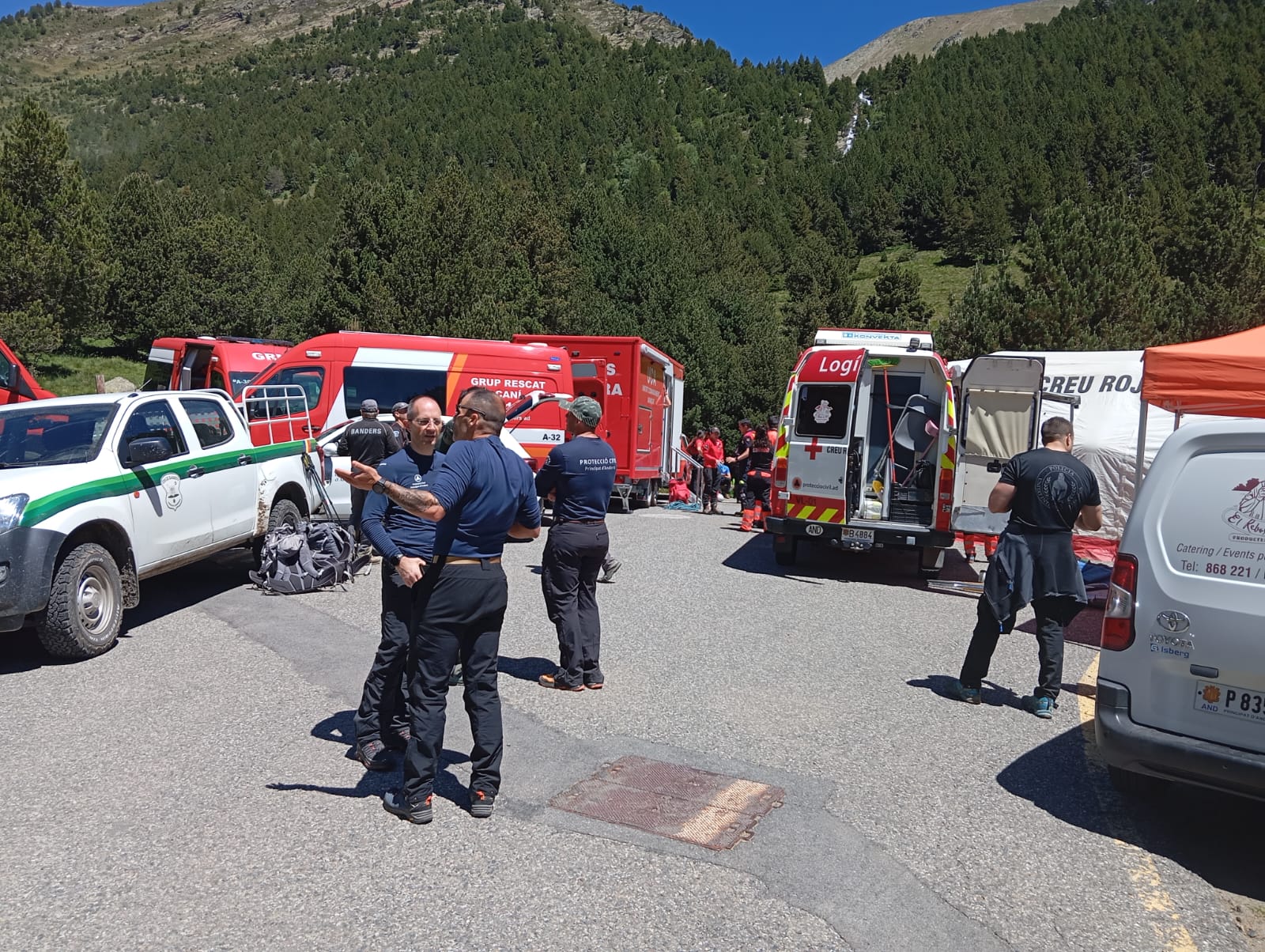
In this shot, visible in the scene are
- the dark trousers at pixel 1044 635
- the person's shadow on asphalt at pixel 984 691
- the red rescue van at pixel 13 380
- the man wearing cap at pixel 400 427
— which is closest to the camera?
the dark trousers at pixel 1044 635

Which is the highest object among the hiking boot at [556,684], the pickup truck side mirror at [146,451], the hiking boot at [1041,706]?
the pickup truck side mirror at [146,451]

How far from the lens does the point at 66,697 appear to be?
20.1ft

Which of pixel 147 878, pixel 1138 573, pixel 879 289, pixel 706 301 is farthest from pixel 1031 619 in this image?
pixel 879 289

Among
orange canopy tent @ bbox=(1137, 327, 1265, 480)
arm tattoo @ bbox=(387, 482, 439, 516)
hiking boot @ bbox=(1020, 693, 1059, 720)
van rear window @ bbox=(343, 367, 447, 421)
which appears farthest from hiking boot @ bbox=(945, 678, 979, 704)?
van rear window @ bbox=(343, 367, 447, 421)

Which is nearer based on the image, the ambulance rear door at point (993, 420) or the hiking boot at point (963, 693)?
the hiking boot at point (963, 693)

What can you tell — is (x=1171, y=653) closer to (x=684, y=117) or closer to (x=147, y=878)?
(x=147, y=878)

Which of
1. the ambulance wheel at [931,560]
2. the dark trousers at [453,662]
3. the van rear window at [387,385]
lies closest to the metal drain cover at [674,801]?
the dark trousers at [453,662]

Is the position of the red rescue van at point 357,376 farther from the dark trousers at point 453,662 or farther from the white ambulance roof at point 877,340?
the dark trousers at point 453,662

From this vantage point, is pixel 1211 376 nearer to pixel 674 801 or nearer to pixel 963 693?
pixel 963 693

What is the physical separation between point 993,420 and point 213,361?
14.9 metres

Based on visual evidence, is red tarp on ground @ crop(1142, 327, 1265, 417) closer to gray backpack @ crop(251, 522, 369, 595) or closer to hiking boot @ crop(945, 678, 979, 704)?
hiking boot @ crop(945, 678, 979, 704)

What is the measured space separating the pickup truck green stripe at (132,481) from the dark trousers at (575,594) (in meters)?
3.52

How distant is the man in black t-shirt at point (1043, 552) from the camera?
6223 mm

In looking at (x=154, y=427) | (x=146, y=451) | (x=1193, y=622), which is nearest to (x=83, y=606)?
(x=146, y=451)
